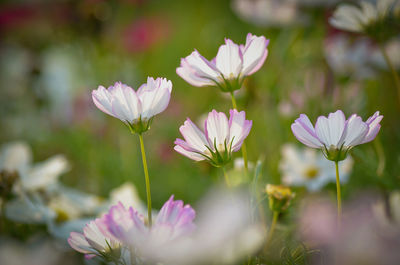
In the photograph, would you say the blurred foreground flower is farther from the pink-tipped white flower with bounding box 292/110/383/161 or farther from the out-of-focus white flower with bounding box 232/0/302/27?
the out-of-focus white flower with bounding box 232/0/302/27

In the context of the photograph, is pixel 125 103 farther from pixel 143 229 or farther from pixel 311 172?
pixel 311 172

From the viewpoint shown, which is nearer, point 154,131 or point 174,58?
point 154,131

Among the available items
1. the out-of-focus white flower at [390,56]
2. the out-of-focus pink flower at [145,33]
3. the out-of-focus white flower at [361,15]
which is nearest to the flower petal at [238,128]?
the out-of-focus white flower at [361,15]

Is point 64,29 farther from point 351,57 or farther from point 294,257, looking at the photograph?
point 294,257

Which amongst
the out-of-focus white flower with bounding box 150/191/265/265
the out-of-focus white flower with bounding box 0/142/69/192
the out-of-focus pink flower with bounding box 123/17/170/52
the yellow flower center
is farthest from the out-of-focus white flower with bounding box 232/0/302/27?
the out-of-focus pink flower with bounding box 123/17/170/52

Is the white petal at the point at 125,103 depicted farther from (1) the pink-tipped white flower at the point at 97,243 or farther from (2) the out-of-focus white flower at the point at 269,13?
(2) the out-of-focus white flower at the point at 269,13

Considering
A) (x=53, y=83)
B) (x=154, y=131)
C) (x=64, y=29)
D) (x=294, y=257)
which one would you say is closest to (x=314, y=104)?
(x=294, y=257)
